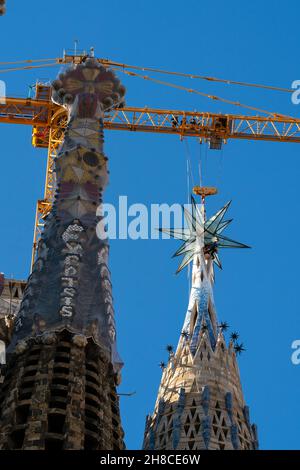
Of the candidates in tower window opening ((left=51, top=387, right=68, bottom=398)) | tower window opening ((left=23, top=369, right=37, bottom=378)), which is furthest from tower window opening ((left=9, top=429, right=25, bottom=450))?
tower window opening ((left=23, top=369, right=37, bottom=378))

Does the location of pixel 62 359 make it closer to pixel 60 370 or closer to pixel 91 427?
pixel 60 370

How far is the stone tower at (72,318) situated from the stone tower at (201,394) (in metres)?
7.47

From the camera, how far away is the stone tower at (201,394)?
63.8m

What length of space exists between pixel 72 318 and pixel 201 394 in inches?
406

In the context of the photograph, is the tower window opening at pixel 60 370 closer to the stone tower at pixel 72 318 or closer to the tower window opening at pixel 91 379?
the stone tower at pixel 72 318

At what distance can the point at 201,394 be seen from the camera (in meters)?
65.6

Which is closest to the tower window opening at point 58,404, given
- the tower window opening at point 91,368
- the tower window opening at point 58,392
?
the tower window opening at point 58,392

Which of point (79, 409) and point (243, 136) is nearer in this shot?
point (79, 409)

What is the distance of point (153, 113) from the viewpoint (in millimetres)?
84875

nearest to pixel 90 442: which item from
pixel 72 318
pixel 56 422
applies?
pixel 56 422

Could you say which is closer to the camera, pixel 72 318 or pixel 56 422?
pixel 56 422
